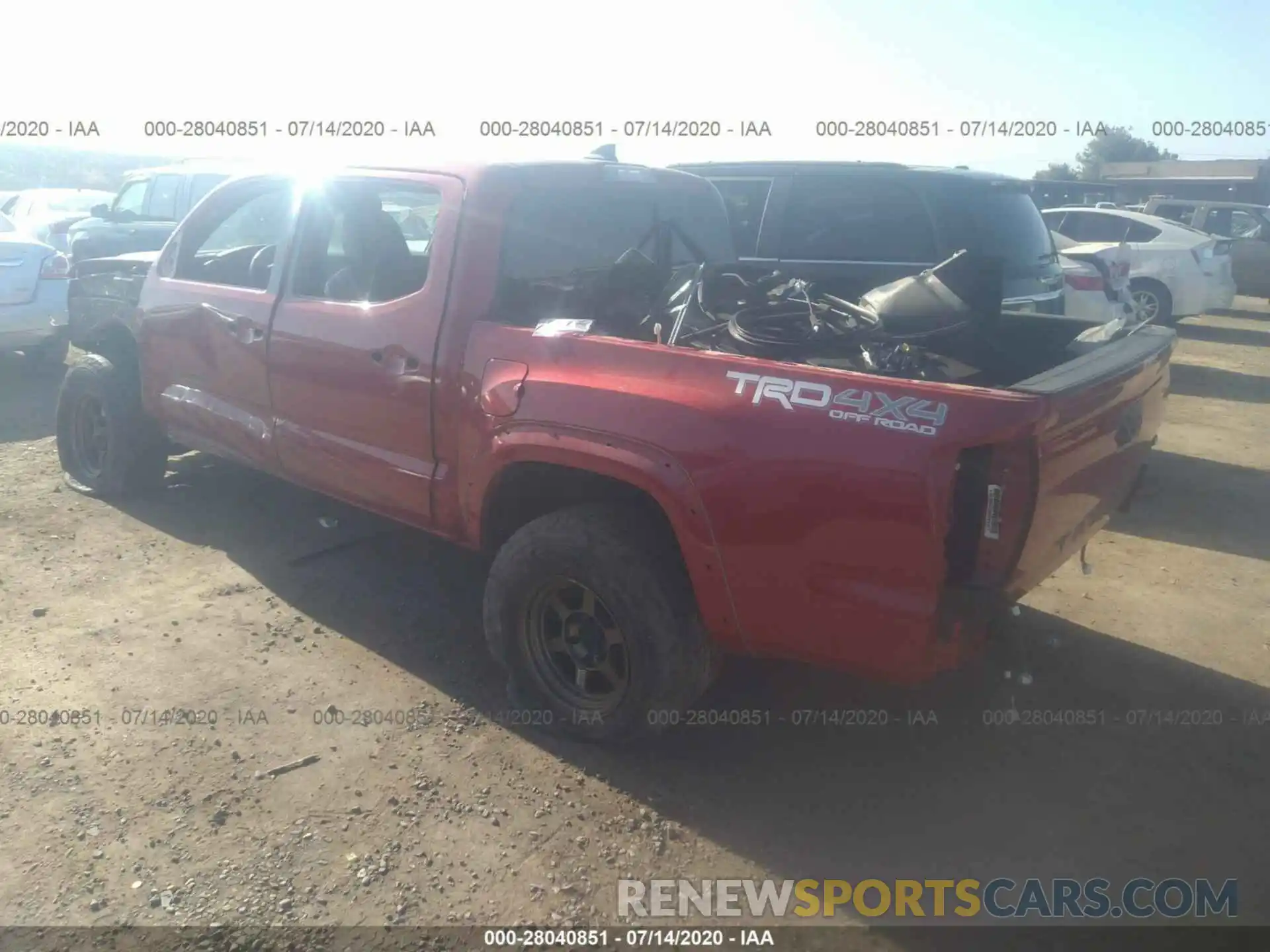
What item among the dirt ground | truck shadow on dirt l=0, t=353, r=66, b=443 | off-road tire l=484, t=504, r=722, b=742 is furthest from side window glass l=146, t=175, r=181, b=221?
off-road tire l=484, t=504, r=722, b=742

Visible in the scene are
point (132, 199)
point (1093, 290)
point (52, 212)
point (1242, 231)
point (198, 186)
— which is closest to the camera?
point (1093, 290)

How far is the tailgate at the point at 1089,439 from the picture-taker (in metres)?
2.65

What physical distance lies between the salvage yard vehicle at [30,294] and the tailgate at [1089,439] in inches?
319

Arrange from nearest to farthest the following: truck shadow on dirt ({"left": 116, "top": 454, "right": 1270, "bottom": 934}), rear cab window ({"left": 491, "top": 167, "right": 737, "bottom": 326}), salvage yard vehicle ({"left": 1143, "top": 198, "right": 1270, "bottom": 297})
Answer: truck shadow on dirt ({"left": 116, "top": 454, "right": 1270, "bottom": 934}), rear cab window ({"left": 491, "top": 167, "right": 737, "bottom": 326}), salvage yard vehicle ({"left": 1143, "top": 198, "right": 1270, "bottom": 297})

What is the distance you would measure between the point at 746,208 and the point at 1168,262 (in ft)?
27.8

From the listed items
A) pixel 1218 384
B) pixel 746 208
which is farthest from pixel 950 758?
pixel 1218 384

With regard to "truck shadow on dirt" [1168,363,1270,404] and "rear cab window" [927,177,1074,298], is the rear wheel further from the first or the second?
"rear cab window" [927,177,1074,298]

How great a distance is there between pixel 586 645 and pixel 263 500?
3124 mm

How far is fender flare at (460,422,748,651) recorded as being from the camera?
115 inches

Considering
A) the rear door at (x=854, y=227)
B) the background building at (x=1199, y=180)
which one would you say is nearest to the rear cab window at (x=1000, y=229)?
the rear door at (x=854, y=227)

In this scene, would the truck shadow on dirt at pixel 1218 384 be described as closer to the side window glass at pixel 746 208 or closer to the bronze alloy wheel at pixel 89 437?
the side window glass at pixel 746 208

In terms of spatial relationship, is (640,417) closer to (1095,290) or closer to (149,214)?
(1095,290)

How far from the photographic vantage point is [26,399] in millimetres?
8344

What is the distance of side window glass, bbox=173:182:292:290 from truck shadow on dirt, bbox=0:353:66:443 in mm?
2159
